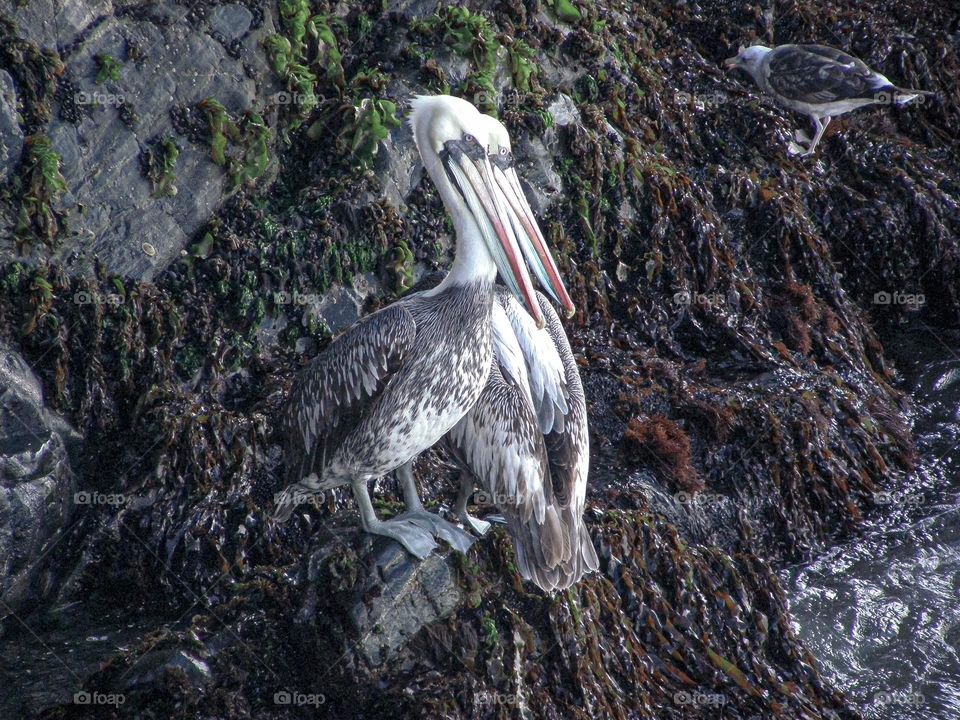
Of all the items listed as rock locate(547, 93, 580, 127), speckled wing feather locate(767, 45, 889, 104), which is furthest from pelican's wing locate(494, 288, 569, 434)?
speckled wing feather locate(767, 45, 889, 104)

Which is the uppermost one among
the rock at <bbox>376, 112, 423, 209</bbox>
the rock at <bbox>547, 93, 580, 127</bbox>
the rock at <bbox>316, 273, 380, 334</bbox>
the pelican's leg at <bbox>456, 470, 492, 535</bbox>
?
the rock at <bbox>376, 112, 423, 209</bbox>

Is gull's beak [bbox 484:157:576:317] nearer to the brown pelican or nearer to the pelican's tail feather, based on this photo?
the brown pelican

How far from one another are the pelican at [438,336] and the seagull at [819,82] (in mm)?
5108

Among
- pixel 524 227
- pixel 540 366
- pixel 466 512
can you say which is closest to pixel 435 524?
pixel 466 512

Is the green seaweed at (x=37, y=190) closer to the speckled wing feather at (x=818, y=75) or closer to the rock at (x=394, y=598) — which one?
the rock at (x=394, y=598)

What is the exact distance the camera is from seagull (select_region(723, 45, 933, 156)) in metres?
8.80

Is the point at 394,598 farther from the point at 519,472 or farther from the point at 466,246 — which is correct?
the point at 466,246

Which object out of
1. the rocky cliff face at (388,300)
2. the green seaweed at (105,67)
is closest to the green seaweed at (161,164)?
the rocky cliff face at (388,300)

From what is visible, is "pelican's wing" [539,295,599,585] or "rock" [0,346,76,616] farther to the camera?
"rock" [0,346,76,616]

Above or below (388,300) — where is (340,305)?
above

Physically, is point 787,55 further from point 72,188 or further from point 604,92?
point 72,188

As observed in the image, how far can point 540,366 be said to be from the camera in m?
5.04

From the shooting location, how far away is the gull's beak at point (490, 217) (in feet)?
14.9

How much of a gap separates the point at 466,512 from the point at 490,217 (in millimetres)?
1478
